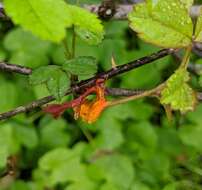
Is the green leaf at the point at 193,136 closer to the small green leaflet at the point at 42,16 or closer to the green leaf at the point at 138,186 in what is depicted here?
the green leaf at the point at 138,186

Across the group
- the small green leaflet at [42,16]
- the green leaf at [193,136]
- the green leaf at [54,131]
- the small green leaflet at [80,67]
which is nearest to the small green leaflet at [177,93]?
the small green leaflet at [80,67]

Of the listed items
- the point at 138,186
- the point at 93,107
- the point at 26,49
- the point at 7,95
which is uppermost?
the point at 93,107

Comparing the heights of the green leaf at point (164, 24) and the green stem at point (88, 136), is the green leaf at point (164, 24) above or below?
above

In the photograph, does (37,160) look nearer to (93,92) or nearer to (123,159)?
(123,159)

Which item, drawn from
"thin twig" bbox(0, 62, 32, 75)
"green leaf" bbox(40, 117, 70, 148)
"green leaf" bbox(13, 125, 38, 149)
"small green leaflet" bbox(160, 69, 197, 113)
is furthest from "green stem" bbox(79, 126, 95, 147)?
"small green leaflet" bbox(160, 69, 197, 113)

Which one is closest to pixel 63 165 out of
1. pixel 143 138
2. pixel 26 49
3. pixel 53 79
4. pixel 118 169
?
pixel 118 169

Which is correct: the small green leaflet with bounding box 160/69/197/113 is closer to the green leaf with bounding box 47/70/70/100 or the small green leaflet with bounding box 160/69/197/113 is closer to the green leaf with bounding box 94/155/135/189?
the green leaf with bounding box 47/70/70/100

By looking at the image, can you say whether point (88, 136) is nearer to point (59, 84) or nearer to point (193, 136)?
point (193, 136)
